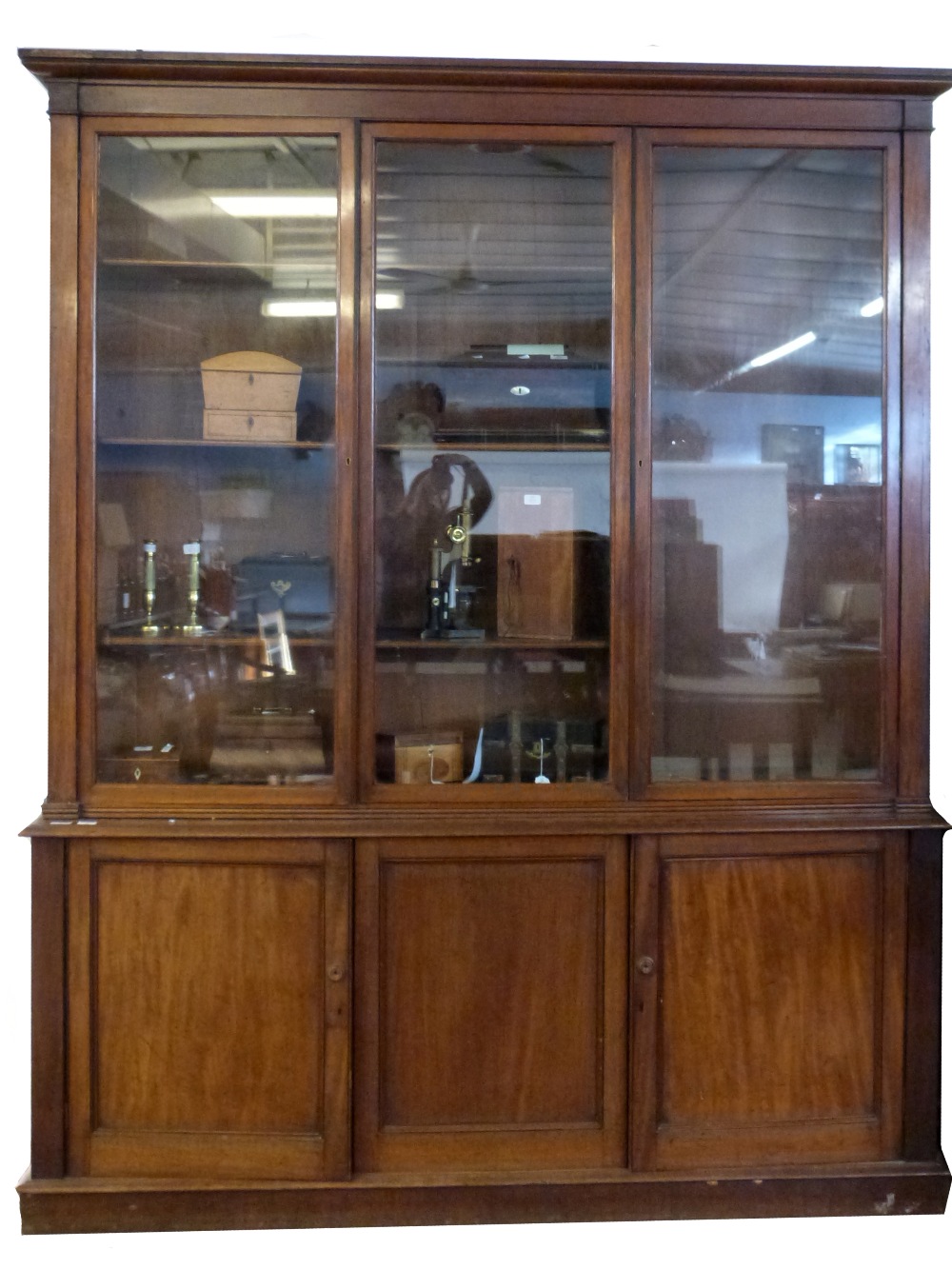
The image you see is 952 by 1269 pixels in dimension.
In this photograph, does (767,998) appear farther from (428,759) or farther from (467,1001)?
(428,759)

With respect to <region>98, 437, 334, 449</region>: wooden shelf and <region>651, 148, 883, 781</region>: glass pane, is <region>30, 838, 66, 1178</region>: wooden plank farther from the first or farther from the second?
<region>651, 148, 883, 781</region>: glass pane

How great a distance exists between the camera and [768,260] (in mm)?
2396

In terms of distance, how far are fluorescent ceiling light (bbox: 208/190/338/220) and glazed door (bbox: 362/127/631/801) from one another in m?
0.11

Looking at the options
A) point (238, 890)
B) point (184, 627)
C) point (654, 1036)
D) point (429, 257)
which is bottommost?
point (654, 1036)

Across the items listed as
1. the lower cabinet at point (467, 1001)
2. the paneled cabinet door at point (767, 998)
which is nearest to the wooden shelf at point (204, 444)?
the lower cabinet at point (467, 1001)

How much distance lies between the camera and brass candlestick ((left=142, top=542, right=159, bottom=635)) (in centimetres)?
238

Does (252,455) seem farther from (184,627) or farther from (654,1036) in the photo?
(654,1036)

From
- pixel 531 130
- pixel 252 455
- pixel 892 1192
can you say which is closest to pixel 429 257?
pixel 531 130

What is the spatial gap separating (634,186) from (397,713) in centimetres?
126

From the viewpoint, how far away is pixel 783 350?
241cm

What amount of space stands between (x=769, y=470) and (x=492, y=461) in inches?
25.2

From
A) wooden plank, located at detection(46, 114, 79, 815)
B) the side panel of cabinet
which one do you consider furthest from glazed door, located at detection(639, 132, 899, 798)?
wooden plank, located at detection(46, 114, 79, 815)

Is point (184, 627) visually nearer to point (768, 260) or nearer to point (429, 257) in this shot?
point (429, 257)

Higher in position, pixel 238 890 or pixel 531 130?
pixel 531 130
